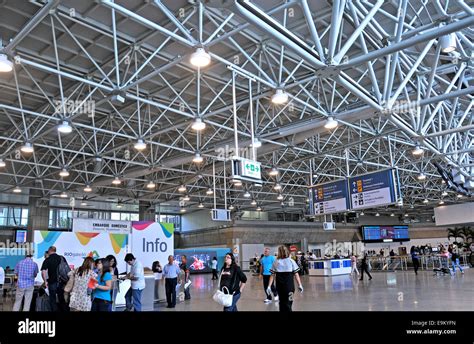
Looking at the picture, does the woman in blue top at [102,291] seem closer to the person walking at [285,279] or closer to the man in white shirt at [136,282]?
the man in white shirt at [136,282]

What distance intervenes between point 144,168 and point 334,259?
14.1 meters

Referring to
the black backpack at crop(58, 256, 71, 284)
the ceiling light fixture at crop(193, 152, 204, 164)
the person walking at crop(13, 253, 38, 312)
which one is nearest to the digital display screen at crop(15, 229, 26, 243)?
the ceiling light fixture at crop(193, 152, 204, 164)

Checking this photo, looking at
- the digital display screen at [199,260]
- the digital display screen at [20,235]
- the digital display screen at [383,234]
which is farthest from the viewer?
the digital display screen at [383,234]

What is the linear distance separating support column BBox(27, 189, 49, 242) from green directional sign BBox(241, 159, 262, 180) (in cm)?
2634

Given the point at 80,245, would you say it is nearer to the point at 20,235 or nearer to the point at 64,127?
the point at 64,127

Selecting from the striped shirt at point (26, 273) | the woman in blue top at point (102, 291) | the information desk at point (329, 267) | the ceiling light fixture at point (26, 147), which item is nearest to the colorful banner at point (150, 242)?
the striped shirt at point (26, 273)

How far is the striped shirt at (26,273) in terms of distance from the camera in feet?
34.4

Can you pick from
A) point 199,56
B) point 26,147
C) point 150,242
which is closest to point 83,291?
point 199,56

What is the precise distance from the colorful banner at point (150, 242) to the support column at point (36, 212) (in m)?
21.6

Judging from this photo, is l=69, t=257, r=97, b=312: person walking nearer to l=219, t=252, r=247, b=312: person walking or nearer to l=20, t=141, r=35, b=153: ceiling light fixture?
l=219, t=252, r=247, b=312: person walking

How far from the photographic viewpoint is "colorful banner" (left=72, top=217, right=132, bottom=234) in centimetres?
1190

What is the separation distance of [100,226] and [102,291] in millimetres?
5179

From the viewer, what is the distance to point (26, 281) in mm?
10508
